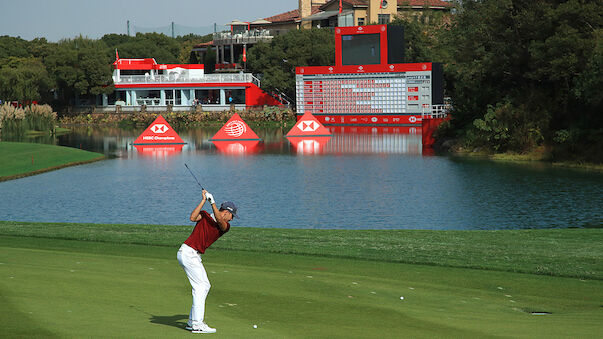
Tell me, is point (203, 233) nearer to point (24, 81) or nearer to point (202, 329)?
point (202, 329)

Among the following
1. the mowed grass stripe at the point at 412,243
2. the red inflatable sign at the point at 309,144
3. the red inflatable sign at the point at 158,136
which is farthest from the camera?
Answer: the red inflatable sign at the point at 158,136

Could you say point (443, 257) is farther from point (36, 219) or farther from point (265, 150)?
point (265, 150)

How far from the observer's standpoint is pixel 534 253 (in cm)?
1944

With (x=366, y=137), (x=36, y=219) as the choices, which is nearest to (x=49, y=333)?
(x=36, y=219)

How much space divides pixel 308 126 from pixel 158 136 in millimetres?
14869

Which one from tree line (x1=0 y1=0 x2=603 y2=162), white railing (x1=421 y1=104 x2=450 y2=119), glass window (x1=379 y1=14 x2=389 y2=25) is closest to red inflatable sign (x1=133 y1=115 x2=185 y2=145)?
tree line (x1=0 y1=0 x2=603 y2=162)

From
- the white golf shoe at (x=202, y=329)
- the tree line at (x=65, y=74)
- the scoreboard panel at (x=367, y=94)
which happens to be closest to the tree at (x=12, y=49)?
the tree line at (x=65, y=74)

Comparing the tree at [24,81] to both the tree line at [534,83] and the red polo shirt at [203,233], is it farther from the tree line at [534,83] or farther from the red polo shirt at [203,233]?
the red polo shirt at [203,233]

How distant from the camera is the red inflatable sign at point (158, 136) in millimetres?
65188

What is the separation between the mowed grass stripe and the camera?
1818cm

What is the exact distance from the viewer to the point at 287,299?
1306 centimetres

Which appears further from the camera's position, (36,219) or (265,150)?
(265,150)

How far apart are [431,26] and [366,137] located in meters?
65.8

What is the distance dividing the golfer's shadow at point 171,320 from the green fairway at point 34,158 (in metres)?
32.7
